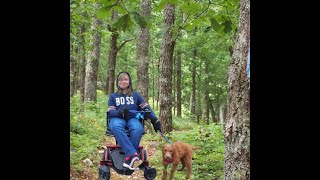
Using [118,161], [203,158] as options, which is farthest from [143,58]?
[118,161]

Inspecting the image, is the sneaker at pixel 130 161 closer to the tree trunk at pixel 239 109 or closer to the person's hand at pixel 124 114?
the person's hand at pixel 124 114

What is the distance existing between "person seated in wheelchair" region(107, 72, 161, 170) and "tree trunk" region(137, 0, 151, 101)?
11.5 feet

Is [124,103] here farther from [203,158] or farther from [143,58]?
[143,58]

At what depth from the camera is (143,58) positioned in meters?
7.39

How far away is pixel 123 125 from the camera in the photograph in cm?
326

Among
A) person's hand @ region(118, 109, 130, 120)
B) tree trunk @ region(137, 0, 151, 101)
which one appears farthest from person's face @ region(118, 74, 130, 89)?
tree trunk @ region(137, 0, 151, 101)

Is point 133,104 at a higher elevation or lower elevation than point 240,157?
higher

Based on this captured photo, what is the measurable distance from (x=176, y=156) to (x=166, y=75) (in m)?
2.89

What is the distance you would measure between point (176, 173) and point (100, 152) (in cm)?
94

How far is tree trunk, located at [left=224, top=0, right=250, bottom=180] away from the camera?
7.91 ft

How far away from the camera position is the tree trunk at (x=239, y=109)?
241 cm

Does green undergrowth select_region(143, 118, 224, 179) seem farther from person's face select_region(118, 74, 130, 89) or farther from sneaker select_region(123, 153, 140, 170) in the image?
person's face select_region(118, 74, 130, 89)
